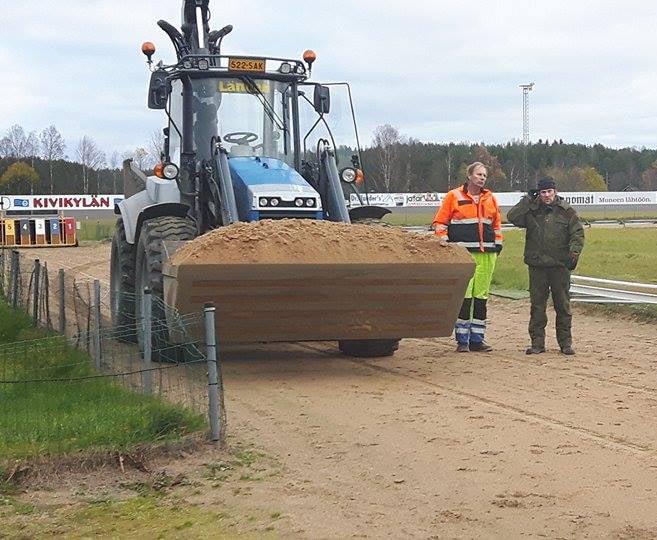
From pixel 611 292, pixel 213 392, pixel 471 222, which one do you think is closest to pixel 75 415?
pixel 213 392

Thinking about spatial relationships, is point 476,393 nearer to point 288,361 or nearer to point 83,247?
point 288,361

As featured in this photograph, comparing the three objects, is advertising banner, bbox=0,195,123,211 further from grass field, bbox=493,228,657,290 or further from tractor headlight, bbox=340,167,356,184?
tractor headlight, bbox=340,167,356,184

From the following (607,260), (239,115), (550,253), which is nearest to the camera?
(550,253)

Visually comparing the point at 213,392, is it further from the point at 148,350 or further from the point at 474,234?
the point at 474,234

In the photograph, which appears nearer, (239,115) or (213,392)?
(213,392)

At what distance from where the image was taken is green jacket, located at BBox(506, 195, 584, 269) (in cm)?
1178

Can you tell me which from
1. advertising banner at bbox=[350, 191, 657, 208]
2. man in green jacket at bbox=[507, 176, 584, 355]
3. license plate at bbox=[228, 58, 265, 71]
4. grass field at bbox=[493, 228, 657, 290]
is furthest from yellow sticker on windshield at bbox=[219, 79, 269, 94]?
advertising banner at bbox=[350, 191, 657, 208]

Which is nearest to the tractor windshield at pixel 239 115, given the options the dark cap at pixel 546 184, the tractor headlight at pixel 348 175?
the tractor headlight at pixel 348 175

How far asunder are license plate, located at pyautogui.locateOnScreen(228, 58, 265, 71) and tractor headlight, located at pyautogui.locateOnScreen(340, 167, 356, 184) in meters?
1.38

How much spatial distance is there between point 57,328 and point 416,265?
4.73m

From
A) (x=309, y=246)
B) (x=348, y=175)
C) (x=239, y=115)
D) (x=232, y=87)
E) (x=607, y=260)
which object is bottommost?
(x=607, y=260)

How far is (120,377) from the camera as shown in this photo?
858 centimetres

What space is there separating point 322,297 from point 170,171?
278 cm

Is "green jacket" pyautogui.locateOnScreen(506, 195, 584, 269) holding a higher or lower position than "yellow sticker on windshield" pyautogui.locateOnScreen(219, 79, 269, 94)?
lower
